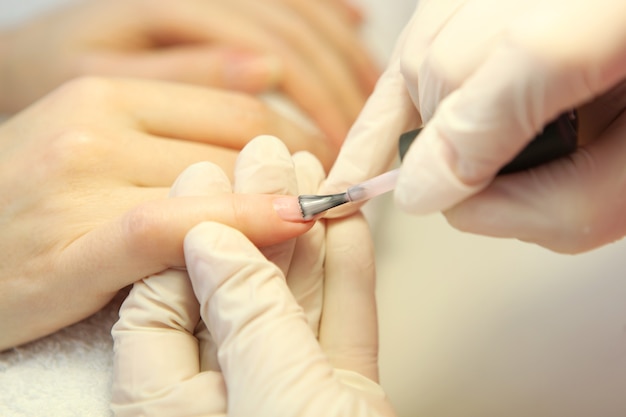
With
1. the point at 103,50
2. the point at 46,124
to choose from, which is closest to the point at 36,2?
the point at 103,50

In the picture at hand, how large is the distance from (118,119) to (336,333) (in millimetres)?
525

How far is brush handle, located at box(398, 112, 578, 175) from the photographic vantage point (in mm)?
544

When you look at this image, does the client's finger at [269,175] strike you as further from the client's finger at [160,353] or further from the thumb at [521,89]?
the thumb at [521,89]

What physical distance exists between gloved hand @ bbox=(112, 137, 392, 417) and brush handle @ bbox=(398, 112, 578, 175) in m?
0.30

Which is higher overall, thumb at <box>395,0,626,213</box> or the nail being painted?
thumb at <box>395,0,626,213</box>

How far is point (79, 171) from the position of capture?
2.71ft

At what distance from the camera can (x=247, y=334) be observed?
1.95ft

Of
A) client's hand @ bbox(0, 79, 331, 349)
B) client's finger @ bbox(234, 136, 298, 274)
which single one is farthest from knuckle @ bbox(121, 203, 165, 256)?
client's finger @ bbox(234, 136, 298, 274)

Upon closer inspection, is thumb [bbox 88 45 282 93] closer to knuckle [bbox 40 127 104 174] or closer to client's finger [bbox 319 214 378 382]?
knuckle [bbox 40 127 104 174]

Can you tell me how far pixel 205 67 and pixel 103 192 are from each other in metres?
0.45

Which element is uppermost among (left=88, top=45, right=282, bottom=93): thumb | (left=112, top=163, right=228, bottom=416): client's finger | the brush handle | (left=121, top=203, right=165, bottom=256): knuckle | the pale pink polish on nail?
the brush handle

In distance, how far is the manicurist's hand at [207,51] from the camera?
1.18m

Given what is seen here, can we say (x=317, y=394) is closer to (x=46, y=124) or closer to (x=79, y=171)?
(x=79, y=171)

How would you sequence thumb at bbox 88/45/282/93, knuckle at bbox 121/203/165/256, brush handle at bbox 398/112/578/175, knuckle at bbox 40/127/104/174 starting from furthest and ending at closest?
thumb at bbox 88/45/282/93
knuckle at bbox 40/127/104/174
knuckle at bbox 121/203/165/256
brush handle at bbox 398/112/578/175
